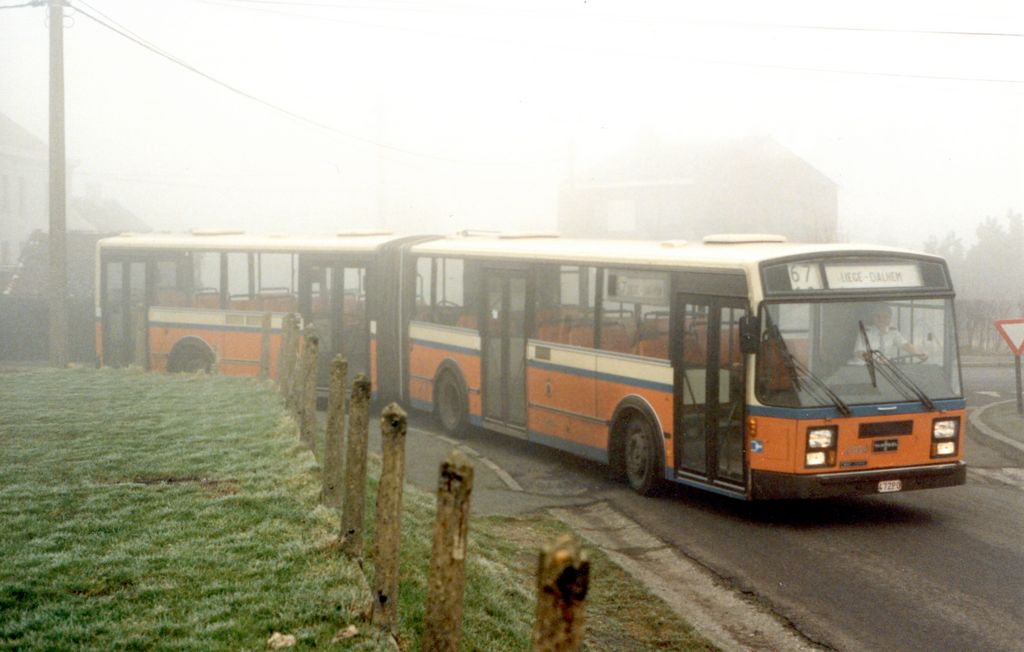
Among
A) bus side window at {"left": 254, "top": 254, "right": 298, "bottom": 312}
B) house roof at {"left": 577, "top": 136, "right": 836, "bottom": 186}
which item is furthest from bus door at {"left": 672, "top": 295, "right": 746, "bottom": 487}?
house roof at {"left": 577, "top": 136, "right": 836, "bottom": 186}

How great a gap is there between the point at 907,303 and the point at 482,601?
6.17 m

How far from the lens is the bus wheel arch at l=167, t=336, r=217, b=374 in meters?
24.0

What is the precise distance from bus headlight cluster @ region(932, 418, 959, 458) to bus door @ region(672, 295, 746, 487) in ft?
5.82

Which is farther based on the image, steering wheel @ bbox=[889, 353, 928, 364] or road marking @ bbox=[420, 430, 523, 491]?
road marking @ bbox=[420, 430, 523, 491]

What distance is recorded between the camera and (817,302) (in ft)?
40.3

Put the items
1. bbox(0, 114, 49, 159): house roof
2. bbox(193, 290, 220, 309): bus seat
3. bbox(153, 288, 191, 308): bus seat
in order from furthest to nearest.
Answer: bbox(0, 114, 49, 159): house roof, bbox(153, 288, 191, 308): bus seat, bbox(193, 290, 220, 309): bus seat

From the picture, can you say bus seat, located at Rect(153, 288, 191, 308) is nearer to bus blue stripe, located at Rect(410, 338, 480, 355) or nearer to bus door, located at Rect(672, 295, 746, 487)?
bus blue stripe, located at Rect(410, 338, 480, 355)

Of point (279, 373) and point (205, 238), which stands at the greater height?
point (205, 238)

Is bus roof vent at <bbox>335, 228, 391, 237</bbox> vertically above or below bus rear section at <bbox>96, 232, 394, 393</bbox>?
above

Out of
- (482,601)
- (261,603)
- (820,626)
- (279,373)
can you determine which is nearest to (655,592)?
(820,626)

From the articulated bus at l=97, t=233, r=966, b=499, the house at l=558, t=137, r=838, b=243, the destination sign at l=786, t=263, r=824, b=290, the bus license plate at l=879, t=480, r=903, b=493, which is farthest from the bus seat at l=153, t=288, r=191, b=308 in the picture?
the house at l=558, t=137, r=838, b=243

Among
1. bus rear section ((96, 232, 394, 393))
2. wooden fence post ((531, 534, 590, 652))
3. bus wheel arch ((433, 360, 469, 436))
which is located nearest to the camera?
wooden fence post ((531, 534, 590, 652))

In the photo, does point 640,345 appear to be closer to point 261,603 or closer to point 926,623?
point 926,623

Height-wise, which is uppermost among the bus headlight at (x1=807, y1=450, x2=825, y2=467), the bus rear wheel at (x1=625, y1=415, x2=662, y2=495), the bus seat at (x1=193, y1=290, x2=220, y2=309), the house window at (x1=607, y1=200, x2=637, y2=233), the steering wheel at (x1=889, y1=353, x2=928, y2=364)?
the house window at (x1=607, y1=200, x2=637, y2=233)
